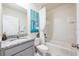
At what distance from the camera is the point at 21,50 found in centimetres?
153

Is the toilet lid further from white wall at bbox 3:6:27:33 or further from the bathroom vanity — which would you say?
white wall at bbox 3:6:27:33

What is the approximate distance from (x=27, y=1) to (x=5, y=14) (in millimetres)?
445

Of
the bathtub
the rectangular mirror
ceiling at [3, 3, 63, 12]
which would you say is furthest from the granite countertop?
ceiling at [3, 3, 63, 12]

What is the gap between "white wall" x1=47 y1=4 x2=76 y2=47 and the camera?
1.67 metres

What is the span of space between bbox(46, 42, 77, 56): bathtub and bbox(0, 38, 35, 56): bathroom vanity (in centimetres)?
33

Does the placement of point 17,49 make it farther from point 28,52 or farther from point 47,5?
point 47,5

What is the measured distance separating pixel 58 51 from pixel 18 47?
0.73m

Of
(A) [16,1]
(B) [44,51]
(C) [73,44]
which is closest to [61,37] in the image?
(C) [73,44]

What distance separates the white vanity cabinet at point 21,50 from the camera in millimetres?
1359

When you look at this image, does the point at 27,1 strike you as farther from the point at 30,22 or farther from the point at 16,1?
the point at 30,22

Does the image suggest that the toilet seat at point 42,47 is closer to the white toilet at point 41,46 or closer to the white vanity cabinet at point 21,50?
the white toilet at point 41,46

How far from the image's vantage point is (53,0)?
1.65 metres

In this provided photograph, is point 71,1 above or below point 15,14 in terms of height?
above

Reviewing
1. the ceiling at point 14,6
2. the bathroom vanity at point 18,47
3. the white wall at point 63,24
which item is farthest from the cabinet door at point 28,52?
the ceiling at point 14,6
